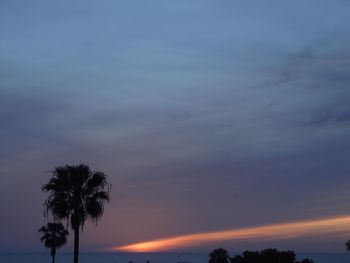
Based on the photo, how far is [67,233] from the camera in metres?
82.8

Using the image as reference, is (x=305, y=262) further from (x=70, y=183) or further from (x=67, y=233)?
(x=67, y=233)

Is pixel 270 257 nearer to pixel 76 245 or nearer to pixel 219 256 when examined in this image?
pixel 76 245

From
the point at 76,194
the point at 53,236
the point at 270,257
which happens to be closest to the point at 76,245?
the point at 76,194

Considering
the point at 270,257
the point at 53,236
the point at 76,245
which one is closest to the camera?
the point at 76,245

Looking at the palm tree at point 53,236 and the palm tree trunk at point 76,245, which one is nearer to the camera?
the palm tree trunk at point 76,245

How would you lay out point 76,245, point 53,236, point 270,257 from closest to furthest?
1. point 76,245
2. point 270,257
3. point 53,236

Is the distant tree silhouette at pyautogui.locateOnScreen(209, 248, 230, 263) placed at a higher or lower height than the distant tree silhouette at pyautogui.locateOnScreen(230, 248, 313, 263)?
higher

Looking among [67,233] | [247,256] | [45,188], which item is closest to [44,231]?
[67,233]

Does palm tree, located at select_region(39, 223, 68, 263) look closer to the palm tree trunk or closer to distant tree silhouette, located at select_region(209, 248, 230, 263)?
distant tree silhouette, located at select_region(209, 248, 230, 263)

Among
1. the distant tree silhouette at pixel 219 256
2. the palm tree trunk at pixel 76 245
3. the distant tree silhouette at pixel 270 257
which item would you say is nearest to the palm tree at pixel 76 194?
the palm tree trunk at pixel 76 245

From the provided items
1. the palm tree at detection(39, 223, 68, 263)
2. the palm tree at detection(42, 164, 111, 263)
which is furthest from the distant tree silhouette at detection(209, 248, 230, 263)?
the palm tree at detection(42, 164, 111, 263)

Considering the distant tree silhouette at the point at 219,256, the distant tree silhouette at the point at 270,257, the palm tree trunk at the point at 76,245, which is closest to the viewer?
the palm tree trunk at the point at 76,245

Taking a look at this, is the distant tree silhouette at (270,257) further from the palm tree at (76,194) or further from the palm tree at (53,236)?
the palm tree at (53,236)

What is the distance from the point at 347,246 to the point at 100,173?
204 ft
